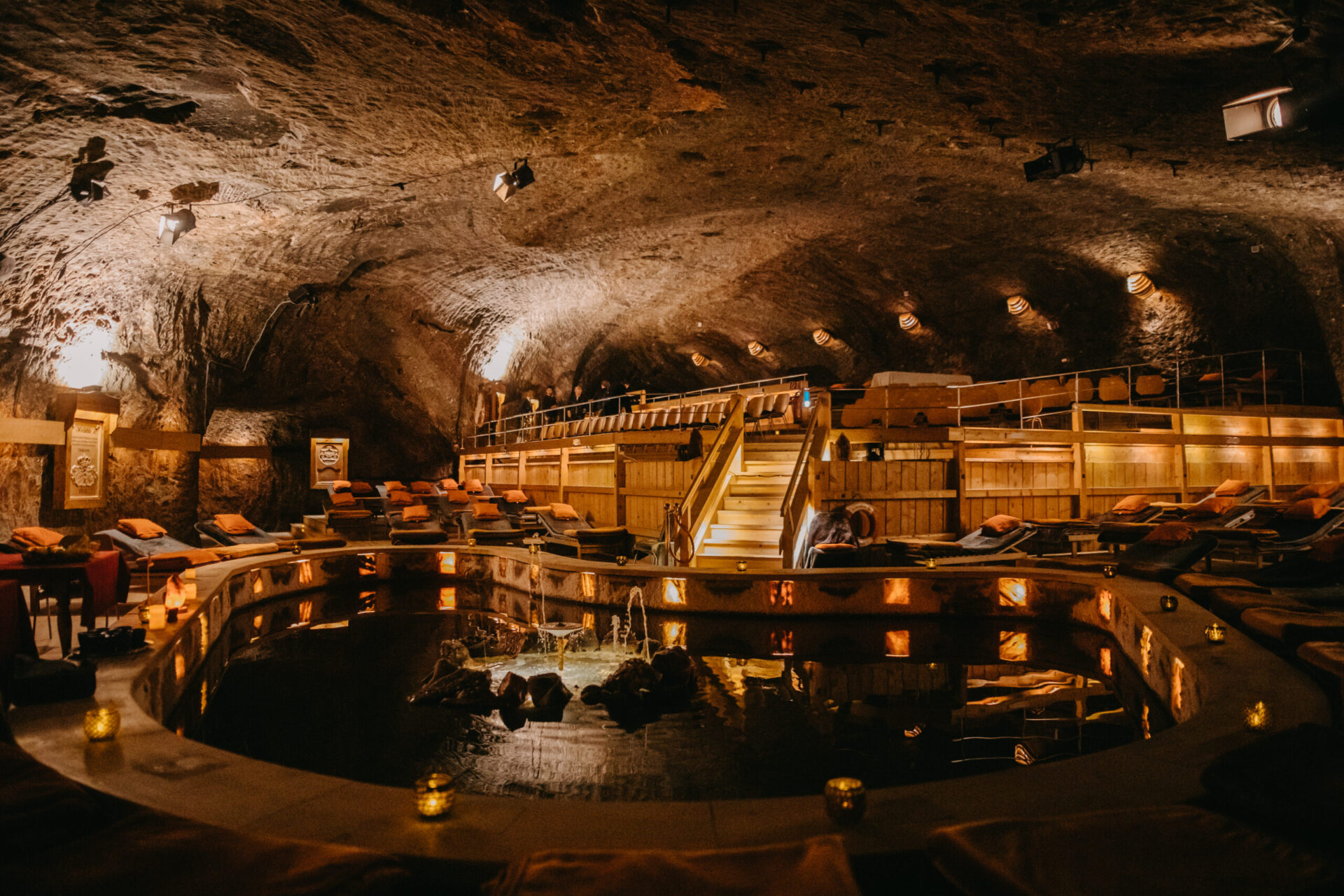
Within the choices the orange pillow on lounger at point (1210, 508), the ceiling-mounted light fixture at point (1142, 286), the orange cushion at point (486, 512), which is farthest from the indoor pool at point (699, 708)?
the ceiling-mounted light fixture at point (1142, 286)

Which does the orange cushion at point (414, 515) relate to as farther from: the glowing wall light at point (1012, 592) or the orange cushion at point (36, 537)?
the glowing wall light at point (1012, 592)

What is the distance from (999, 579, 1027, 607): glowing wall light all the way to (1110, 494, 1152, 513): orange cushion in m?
4.67

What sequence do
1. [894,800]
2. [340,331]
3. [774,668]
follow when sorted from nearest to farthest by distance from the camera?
[894,800], [774,668], [340,331]

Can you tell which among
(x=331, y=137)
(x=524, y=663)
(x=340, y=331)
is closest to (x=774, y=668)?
(x=524, y=663)

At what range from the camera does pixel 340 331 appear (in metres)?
16.2

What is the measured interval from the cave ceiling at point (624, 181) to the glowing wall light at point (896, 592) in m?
5.05

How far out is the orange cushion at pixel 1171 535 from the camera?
22.2ft

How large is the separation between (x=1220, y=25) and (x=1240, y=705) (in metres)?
6.01

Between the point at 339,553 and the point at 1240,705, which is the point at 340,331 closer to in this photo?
the point at 339,553

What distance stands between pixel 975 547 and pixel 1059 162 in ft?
15.6

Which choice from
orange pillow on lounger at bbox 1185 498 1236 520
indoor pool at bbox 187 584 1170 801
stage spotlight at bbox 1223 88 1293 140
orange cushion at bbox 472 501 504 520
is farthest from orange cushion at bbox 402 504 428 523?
stage spotlight at bbox 1223 88 1293 140

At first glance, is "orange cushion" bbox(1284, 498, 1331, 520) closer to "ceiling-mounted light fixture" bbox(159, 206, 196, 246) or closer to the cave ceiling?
the cave ceiling

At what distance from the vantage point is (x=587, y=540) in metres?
9.38

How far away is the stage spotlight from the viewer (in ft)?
21.7
